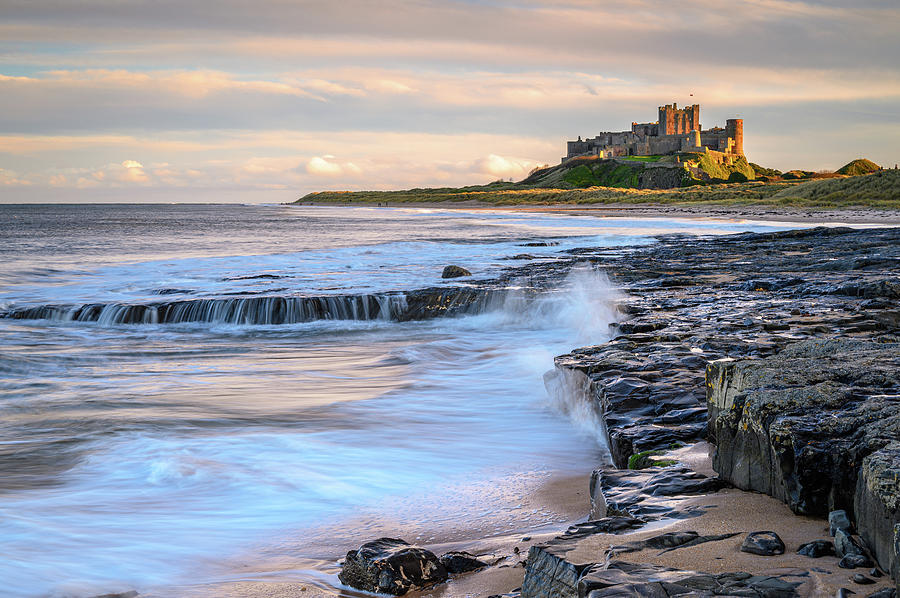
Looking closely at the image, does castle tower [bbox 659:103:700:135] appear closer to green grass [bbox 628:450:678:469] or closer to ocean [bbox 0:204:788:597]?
ocean [bbox 0:204:788:597]

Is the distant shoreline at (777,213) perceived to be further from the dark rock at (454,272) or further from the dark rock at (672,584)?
the dark rock at (672,584)

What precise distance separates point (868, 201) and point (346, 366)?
4205 centimetres

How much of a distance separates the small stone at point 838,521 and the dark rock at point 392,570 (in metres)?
1.66

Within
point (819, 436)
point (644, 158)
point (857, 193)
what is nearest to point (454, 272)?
point (819, 436)

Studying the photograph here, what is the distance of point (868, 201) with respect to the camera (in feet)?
140

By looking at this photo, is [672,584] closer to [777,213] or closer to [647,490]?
[647,490]

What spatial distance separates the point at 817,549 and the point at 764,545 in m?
0.17

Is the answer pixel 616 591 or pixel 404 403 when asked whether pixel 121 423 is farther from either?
pixel 616 591

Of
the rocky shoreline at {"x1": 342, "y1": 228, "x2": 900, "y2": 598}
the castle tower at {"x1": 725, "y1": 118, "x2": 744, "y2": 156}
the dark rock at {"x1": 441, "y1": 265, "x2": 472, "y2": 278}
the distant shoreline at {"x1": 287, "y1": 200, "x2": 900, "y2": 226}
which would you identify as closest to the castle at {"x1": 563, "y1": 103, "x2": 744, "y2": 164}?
the castle tower at {"x1": 725, "y1": 118, "x2": 744, "y2": 156}

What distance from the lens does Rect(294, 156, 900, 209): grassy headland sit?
45906mm

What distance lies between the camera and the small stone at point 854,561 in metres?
2.38

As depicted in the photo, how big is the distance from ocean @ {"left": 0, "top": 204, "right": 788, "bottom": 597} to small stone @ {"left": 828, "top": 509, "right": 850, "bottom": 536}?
5.72 feet

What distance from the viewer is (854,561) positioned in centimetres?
239

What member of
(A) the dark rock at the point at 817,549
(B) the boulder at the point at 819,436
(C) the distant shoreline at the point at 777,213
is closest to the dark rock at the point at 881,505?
(B) the boulder at the point at 819,436
